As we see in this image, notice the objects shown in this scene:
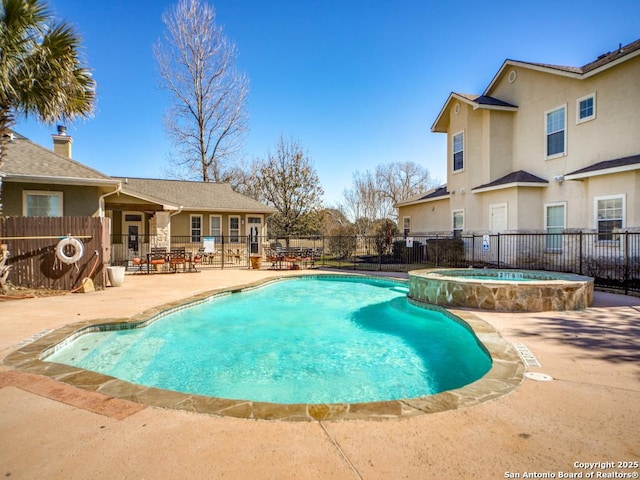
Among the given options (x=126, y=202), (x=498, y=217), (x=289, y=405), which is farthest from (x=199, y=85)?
(x=289, y=405)

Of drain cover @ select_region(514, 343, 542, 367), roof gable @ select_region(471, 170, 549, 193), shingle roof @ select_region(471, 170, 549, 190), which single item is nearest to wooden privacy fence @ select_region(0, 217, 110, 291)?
drain cover @ select_region(514, 343, 542, 367)

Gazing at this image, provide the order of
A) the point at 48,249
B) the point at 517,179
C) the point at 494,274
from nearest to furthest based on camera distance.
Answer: the point at 48,249, the point at 494,274, the point at 517,179

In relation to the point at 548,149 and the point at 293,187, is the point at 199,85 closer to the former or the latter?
the point at 293,187

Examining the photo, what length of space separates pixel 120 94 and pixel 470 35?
16.8 m

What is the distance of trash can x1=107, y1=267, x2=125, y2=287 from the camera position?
10430mm

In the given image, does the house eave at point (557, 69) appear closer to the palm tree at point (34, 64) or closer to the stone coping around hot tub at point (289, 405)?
the stone coping around hot tub at point (289, 405)

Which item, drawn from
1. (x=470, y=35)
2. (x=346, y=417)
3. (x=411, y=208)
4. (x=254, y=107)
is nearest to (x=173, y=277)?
(x=346, y=417)

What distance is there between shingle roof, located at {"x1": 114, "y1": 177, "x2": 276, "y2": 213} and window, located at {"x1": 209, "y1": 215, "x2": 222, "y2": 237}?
89 centimetres

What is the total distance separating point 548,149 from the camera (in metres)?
14.0

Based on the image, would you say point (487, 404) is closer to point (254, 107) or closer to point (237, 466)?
point (237, 466)

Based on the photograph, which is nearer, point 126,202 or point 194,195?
point 126,202

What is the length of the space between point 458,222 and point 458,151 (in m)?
3.57

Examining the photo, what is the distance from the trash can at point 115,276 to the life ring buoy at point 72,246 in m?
1.10

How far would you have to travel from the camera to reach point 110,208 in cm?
1527
